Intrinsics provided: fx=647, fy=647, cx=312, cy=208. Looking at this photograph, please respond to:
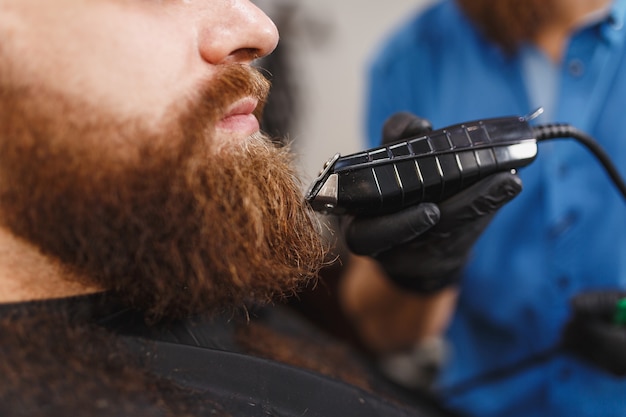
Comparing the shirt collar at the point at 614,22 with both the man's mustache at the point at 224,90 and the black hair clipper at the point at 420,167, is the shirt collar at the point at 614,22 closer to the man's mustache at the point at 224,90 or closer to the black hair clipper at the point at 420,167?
the black hair clipper at the point at 420,167

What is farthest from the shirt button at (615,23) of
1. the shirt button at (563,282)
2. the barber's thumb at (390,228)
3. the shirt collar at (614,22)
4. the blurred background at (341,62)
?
the blurred background at (341,62)

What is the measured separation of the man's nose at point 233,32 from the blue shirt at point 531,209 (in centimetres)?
58

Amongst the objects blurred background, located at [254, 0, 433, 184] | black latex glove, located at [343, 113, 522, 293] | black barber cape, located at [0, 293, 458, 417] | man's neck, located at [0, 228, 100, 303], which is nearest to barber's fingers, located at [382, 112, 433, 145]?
black latex glove, located at [343, 113, 522, 293]

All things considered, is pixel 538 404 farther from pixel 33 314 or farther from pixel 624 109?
pixel 33 314

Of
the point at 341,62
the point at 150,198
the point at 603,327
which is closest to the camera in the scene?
the point at 150,198

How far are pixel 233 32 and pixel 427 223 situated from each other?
300 mm

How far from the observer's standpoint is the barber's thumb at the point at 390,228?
737mm

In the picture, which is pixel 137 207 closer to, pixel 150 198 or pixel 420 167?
pixel 150 198

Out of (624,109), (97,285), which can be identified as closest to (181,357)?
(97,285)

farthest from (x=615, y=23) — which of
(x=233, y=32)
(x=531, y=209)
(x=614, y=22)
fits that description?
(x=233, y=32)

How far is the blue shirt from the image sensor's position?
3.59ft

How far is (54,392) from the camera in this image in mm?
593

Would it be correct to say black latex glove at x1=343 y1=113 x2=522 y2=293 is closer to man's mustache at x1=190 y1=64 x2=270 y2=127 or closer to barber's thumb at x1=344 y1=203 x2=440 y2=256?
barber's thumb at x1=344 y1=203 x2=440 y2=256

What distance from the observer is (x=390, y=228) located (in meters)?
0.75
